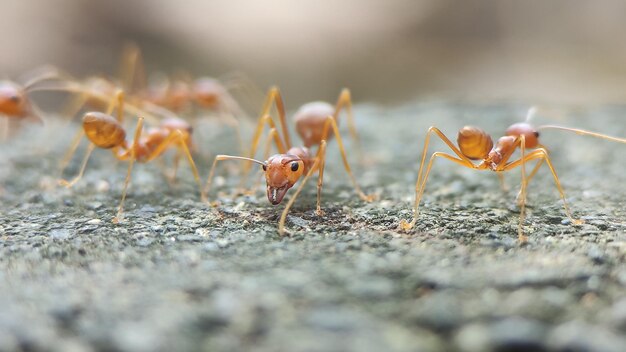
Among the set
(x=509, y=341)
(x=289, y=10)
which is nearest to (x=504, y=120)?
(x=509, y=341)

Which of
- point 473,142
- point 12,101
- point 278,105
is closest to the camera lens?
point 473,142

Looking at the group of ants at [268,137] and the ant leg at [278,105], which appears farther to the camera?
the ant leg at [278,105]

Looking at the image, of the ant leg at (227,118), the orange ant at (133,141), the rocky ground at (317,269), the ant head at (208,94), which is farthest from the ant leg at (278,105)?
the ant head at (208,94)

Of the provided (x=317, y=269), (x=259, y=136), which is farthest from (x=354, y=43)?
(x=317, y=269)

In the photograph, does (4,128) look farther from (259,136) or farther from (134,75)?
(259,136)

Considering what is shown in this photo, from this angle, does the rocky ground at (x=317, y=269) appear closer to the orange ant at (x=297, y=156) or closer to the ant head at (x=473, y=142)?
the orange ant at (x=297, y=156)

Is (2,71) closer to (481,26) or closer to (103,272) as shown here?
(103,272)
